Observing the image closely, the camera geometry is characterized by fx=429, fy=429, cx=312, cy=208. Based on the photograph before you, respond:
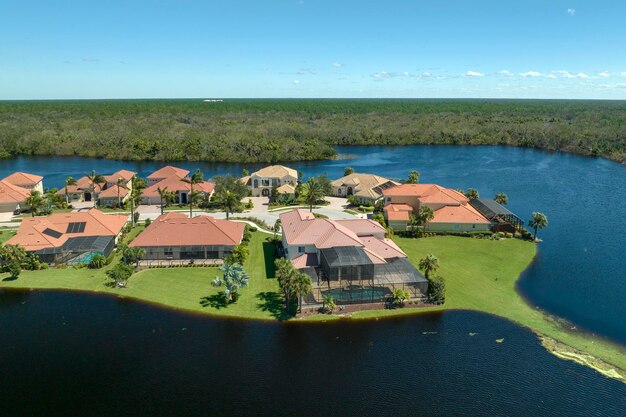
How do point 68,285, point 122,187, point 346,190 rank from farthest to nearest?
point 346,190
point 122,187
point 68,285

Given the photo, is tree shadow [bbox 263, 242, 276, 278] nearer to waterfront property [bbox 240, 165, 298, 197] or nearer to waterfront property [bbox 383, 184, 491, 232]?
waterfront property [bbox 383, 184, 491, 232]

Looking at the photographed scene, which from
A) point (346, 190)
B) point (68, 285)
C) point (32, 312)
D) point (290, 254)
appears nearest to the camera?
point (32, 312)

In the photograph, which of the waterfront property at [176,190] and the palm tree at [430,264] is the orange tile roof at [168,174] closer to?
the waterfront property at [176,190]

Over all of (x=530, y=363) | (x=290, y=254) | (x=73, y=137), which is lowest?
(x=530, y=363)

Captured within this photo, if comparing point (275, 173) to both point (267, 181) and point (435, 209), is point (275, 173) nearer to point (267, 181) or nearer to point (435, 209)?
point (267, 181)

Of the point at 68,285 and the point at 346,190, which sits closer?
the point at 68,285

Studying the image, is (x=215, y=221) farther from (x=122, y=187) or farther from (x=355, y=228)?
(x=122, y=187)

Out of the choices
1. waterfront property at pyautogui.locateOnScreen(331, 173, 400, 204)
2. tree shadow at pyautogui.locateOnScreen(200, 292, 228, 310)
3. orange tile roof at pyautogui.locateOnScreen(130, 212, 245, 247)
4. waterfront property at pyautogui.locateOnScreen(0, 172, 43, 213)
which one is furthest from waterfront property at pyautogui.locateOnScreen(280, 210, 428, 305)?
waterfront property at pyautogui.locateOnScreen(0, 172, 43, 213)

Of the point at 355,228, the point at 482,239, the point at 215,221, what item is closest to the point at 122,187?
the point at 215,221
